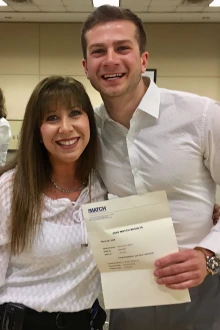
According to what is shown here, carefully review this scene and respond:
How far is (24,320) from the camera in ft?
4.47

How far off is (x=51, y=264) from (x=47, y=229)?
0.42ft

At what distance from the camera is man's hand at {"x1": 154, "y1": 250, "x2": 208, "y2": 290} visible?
4.00 feet

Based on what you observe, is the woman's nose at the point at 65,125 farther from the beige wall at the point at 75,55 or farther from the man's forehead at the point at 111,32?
the beige wall at the point at 75,55

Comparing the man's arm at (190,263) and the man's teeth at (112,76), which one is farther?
the man's teeth at (112,76)

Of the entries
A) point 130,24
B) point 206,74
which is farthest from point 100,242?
point 206,74

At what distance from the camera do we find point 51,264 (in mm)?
1379

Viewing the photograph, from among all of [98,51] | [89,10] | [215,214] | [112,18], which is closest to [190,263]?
[215,214]

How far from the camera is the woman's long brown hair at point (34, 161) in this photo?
53.7 inches

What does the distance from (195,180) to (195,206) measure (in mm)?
104

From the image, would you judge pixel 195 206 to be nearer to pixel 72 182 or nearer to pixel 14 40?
pixel 72 182

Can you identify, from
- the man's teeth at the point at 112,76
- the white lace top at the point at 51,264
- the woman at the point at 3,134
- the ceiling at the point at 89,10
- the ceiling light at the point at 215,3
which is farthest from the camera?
the ceiling at the point at 89,10

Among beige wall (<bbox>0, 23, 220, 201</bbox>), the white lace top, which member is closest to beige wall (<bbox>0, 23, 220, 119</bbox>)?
beige wall (<bbox>0, 23, 220, 201</bbox>)

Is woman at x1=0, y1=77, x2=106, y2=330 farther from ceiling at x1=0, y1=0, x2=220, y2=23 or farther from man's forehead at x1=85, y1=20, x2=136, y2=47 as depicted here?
ceiling at x1=0, y1=0, x2=220, y2=23

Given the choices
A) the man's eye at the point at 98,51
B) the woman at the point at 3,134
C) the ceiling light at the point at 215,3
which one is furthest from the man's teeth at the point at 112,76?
the ceiling light at the point at 215,3
